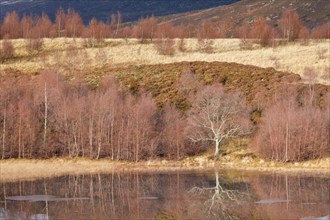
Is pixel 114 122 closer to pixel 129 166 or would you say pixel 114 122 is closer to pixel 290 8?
pixel 129 166

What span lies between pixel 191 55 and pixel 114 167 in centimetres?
3565

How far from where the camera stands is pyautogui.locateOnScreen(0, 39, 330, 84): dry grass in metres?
77.8

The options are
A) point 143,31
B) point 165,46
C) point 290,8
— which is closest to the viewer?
point 165,46

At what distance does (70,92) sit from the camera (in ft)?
204

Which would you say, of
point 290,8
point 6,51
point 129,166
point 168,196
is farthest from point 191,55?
point 290,8

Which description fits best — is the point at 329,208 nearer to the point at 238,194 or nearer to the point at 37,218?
the point at 238,194

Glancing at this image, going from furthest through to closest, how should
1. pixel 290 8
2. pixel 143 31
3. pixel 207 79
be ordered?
pixel 290 8 → pixel 143 31 → pixel 207 79

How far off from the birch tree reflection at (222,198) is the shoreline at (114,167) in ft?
19.5

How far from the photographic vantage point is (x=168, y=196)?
39.8m

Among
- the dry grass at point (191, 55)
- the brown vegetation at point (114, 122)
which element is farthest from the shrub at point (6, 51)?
the brown vegetation at point (114, 122)

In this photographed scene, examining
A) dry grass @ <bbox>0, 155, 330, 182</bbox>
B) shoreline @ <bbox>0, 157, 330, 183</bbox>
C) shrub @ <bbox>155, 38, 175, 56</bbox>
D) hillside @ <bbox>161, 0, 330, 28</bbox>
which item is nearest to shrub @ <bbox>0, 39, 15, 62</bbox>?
shrub @ <bbox>155, 38, 175, 56</bbox>

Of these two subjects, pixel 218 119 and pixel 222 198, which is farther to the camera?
pixel 218 119

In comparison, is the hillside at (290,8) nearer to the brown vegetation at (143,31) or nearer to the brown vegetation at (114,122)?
the brown vegetation at (143,31)

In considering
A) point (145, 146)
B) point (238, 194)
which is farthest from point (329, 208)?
point (145, 146)
